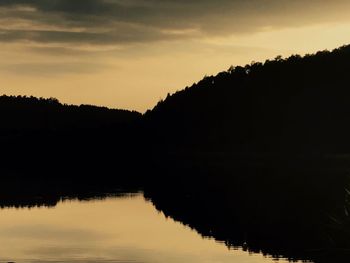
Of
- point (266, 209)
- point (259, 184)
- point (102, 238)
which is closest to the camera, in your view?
point (102, 238)

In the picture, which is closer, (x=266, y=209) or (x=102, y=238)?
(x=102, y=238)

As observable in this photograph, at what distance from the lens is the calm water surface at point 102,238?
37.7 meters

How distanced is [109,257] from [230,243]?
25.8 feet

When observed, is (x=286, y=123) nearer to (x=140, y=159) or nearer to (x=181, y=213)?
(x=140, y=159)

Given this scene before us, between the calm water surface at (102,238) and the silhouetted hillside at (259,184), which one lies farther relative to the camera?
the silhouetted hillside at (259,184)

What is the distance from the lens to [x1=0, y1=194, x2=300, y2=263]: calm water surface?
37.7m

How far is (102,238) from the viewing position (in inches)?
1773

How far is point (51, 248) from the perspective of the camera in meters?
39.9

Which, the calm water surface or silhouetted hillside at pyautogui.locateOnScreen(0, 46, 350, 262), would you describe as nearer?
the calm water surface

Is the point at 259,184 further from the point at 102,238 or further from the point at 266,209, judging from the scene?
the point at 102,238

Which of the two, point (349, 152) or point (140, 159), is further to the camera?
point (140, 159)

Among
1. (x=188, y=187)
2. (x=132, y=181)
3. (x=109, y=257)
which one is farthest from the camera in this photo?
(x=132, y=181)

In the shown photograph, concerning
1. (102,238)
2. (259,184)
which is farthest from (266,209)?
(259,184)

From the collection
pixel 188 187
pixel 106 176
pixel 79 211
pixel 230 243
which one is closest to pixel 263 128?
pixel 106 176
